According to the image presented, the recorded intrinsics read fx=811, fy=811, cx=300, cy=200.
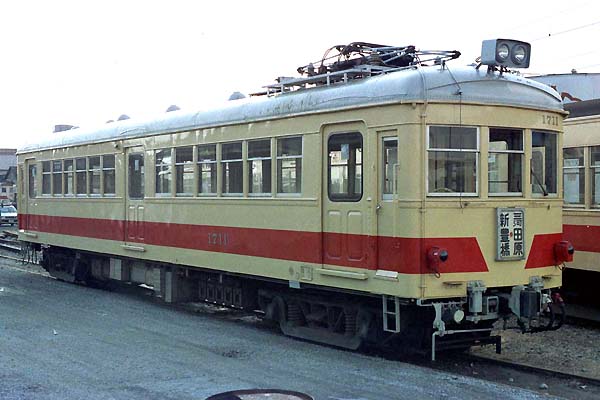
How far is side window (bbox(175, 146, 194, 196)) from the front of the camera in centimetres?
1261

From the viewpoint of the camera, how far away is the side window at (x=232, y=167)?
11.5m

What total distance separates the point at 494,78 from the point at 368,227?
89.5 inches

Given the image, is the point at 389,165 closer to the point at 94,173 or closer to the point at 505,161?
the point at 505,161

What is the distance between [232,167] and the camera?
11656mm

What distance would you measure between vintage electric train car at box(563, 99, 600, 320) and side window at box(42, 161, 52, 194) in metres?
11.0

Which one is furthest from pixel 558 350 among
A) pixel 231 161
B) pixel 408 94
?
pixel 231 161

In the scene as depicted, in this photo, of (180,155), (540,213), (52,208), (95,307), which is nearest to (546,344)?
(540,213)

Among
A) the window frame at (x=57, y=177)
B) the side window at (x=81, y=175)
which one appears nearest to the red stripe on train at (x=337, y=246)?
the side window at (x=81, y=175)

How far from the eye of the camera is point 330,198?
9.91 metres

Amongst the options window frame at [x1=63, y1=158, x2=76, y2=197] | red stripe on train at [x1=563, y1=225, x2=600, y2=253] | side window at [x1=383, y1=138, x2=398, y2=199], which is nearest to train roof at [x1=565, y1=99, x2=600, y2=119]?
red stripe on train at [x1=563, y1=225, x2=600, y2=253]

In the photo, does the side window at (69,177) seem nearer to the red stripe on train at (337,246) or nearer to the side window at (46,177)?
the side window at (46,177)

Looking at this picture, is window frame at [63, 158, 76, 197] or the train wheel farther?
window frame at [63, 158, 76, 197]

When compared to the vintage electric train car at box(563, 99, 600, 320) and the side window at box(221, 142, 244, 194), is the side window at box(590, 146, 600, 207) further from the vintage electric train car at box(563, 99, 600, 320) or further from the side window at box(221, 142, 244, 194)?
the side window at box(221, 142, 244, 194)

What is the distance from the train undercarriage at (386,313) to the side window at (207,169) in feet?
4.22
